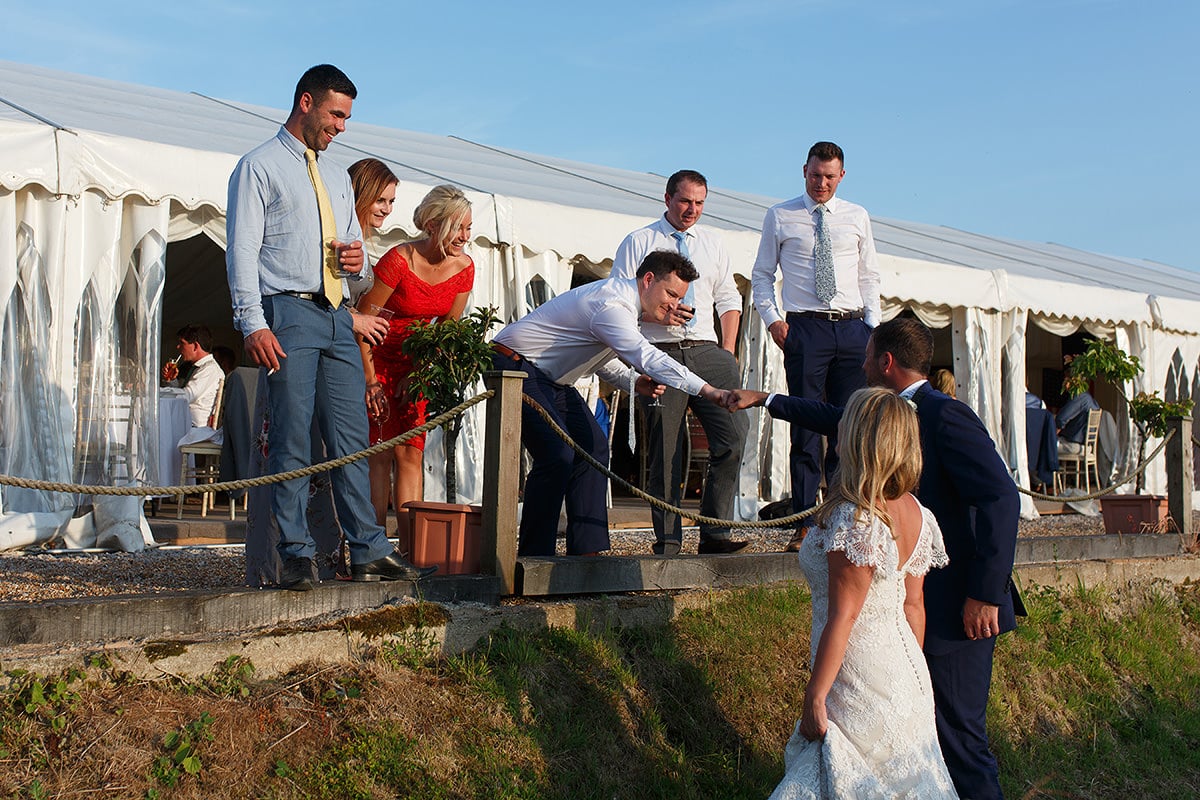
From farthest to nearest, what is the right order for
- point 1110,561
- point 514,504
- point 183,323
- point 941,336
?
point 941,336 → point 183,323 → point 1110,561 → point 514,504

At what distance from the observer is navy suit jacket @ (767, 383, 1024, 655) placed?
→ 3672mm

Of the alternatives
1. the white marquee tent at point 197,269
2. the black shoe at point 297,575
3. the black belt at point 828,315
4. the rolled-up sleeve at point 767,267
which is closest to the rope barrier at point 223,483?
the black shoe at point 297,575

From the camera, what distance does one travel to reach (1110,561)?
735cm

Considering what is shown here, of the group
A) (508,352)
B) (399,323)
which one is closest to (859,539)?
(508,352)

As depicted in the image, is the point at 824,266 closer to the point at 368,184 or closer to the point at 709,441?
the point at 709,441

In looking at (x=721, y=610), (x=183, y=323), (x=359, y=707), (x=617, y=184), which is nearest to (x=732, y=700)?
(x=721, y=610)

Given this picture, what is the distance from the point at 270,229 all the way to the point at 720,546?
2.75m

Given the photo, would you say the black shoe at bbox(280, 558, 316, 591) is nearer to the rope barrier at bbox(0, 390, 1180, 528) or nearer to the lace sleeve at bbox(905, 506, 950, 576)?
the rope barrier at bbox(0, 390, 1180, 528)

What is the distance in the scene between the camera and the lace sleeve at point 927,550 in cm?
339

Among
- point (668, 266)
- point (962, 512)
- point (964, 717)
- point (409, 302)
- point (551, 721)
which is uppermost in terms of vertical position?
point (668, 266)

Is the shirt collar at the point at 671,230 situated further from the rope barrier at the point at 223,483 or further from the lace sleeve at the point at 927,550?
the lace sleeve at the point at 927,550

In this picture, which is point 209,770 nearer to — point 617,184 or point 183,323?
point 617,184

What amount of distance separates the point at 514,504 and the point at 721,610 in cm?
109

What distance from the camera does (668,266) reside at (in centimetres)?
525
